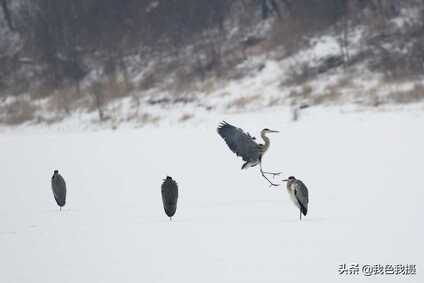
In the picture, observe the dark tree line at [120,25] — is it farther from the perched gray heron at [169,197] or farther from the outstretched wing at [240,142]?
the perched gray heron at [169,197]

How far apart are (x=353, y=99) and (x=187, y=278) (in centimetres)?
1894

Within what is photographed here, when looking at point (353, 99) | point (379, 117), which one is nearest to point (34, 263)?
point (379, 117)

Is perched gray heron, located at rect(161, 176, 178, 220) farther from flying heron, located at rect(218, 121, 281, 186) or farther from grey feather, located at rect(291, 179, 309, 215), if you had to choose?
flying heron, located at rect(218, 121, 281, 186)

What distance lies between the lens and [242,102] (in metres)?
28.0

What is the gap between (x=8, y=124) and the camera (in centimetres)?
3219

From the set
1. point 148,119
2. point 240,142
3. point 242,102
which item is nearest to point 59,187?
point 240,142

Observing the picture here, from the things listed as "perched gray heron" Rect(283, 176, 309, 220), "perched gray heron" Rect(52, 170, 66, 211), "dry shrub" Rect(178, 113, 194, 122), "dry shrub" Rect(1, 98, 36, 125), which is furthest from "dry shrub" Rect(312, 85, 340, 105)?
"perched gray heron" Rect(283, 176, 309, 220)

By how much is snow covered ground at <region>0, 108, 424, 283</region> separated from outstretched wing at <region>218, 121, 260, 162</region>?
0.62 meters

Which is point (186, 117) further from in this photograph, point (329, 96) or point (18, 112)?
point (18, 112)

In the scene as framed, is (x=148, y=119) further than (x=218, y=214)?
Yes

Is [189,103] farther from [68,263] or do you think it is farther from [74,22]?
[68,263]

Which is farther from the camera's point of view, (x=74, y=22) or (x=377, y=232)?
(x=74, y=22)

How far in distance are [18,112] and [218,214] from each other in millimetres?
24587

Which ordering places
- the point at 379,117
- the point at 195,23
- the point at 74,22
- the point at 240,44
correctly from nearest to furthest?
1. the point at 379,117
2. the point at 240,44
3. the point at 195,23
4. the point at 74,22
